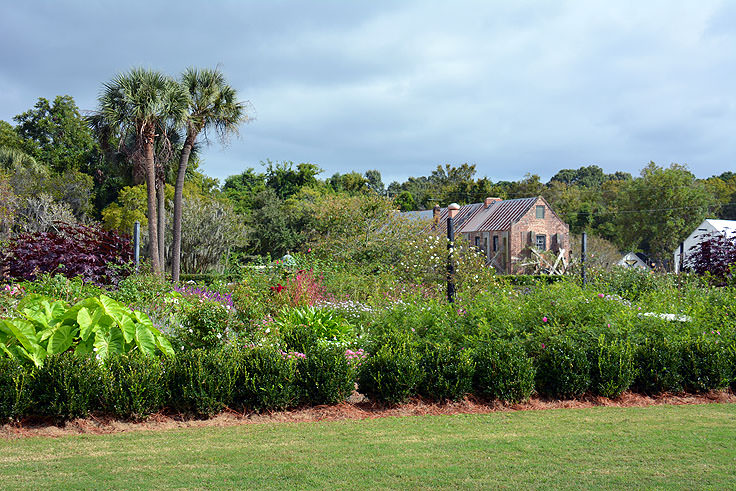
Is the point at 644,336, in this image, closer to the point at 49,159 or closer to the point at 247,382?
the point at 247,382

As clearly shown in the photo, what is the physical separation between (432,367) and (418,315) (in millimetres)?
1140

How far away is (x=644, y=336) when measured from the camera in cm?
680

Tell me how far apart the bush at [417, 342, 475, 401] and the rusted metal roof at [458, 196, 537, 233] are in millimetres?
35164

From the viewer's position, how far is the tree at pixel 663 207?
48.5m

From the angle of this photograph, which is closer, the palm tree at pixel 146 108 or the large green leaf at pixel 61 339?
the large green leaf at pixel 61 339

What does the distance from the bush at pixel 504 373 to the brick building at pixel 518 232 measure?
32.8 m

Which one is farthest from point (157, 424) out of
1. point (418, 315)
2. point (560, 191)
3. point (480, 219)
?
point (560, 191)

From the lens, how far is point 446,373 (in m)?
6.10

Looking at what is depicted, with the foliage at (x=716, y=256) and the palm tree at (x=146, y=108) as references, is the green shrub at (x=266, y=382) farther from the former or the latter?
the palm tree at (x=146, y=108)

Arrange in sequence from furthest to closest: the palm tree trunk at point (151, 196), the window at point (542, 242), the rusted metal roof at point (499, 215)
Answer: the window at point (542, 242) < the rusted metal roof at point (499, 215) < the palm tree trunk at point (151, 196)

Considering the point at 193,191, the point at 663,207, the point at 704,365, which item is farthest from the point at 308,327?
the point at 663,207

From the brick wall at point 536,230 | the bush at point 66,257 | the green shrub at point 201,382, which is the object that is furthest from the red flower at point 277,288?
the brick wall at point 536,230

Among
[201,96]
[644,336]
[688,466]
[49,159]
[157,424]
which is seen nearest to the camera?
[688,466]

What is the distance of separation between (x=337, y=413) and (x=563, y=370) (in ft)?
7.94
